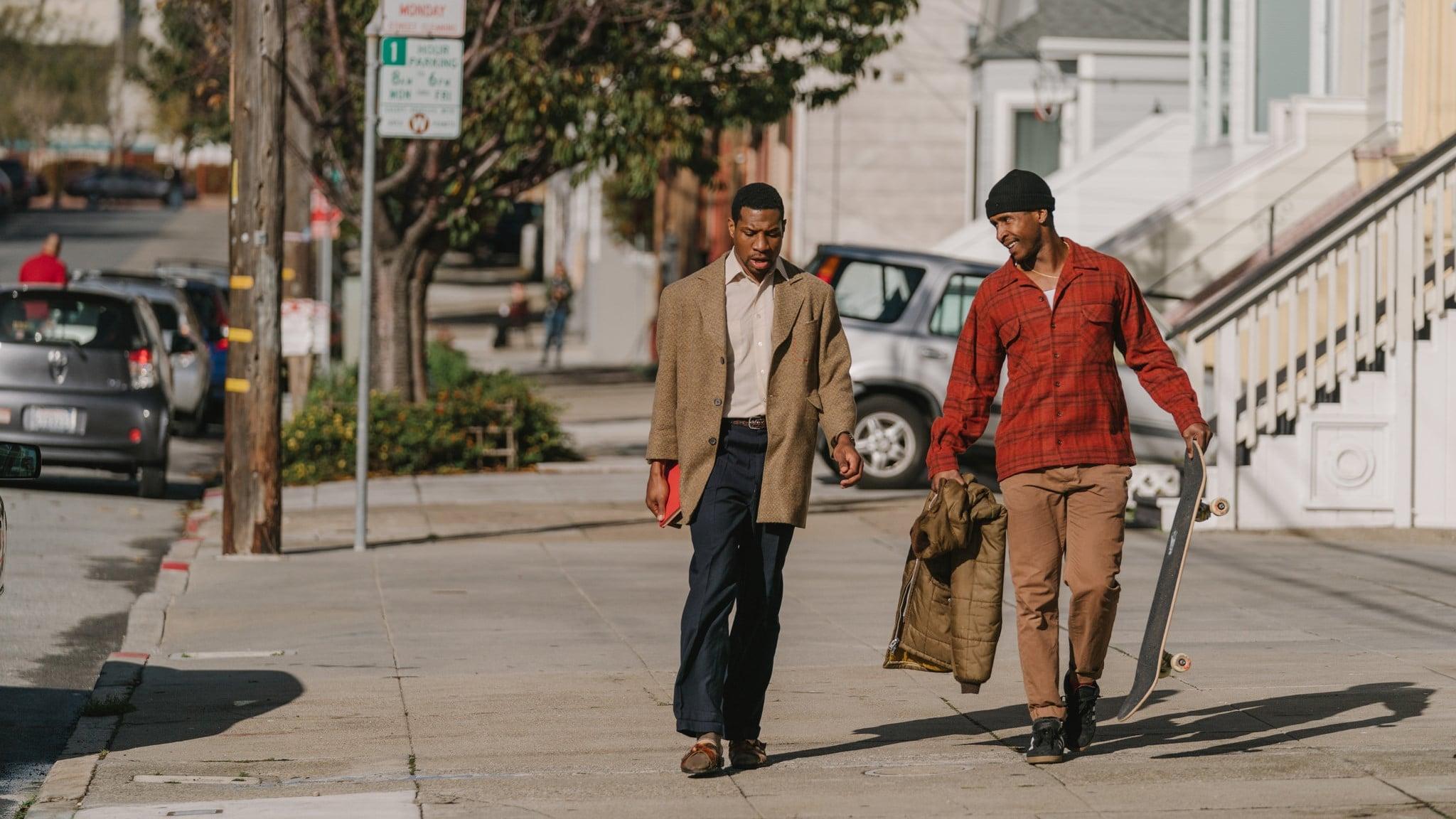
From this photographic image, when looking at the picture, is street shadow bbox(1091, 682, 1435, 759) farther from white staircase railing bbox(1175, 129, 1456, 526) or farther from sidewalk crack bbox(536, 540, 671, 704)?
white staircase railing bbox(1175, 129, 1456, 526)

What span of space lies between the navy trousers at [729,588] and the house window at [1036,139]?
20.9m

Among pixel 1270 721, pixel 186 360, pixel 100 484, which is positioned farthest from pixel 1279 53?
pixel 1270 721

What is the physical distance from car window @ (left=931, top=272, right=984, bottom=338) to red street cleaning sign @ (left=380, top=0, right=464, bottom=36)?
16.3 ft

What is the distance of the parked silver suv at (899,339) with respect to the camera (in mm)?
16109

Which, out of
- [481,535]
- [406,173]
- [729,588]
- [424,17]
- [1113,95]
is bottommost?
[481,535]

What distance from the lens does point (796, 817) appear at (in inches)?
235

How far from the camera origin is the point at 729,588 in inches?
251

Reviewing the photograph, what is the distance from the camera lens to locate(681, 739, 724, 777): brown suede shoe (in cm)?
639

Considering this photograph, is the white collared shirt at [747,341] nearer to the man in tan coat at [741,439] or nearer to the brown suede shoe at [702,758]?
the man in tan coat at [741,439]

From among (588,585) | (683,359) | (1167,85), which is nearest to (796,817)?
(683,359)

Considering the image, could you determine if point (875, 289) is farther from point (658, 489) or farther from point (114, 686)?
point (658, 489)

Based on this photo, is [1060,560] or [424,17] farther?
[424,17]

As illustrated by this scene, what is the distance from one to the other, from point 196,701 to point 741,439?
9.73ft

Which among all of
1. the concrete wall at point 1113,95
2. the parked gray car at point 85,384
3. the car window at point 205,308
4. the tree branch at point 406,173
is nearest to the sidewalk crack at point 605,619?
the parked gray car at point 85,384
